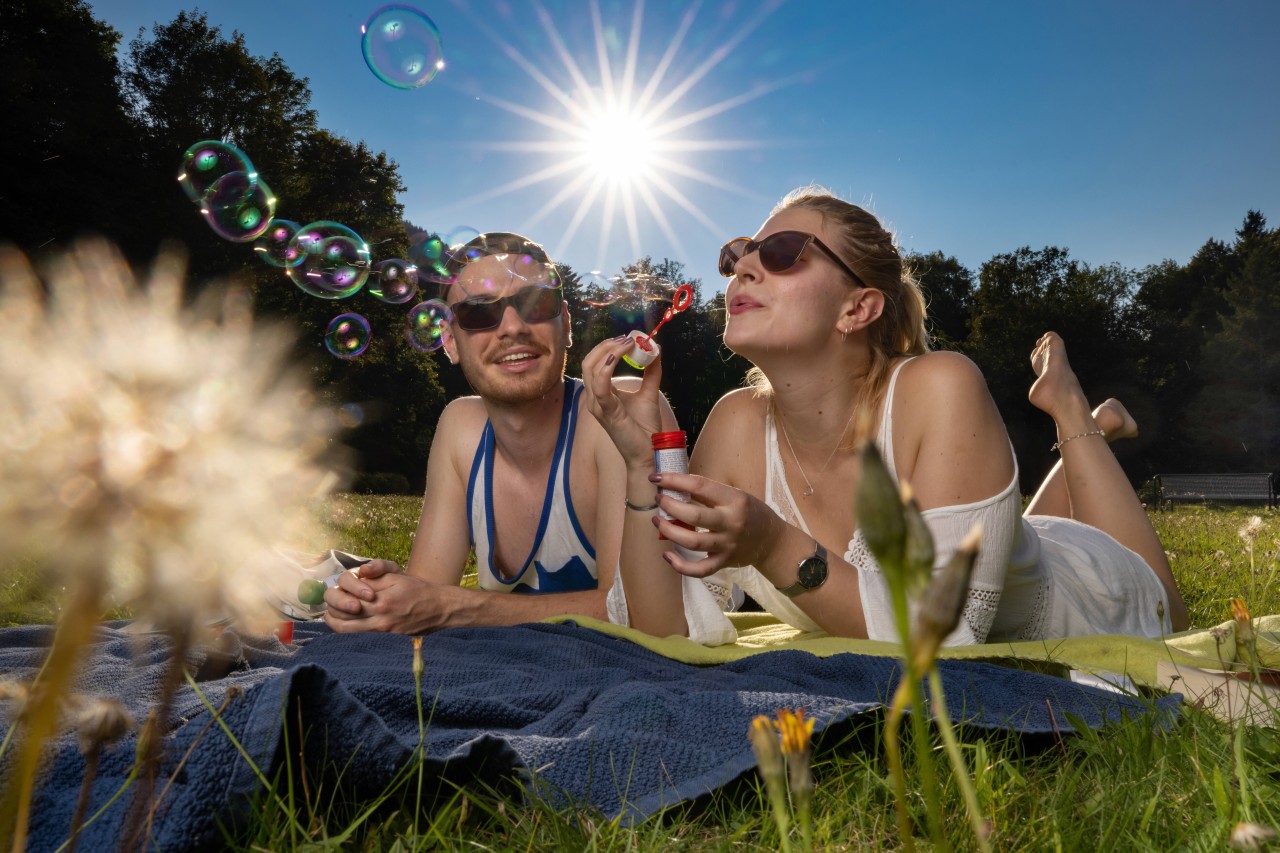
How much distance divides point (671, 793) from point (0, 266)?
57.2 feet

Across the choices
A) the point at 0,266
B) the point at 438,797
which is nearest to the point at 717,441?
the point at 438,797

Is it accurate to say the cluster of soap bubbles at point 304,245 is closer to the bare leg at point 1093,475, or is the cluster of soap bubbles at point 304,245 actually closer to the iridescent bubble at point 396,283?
the iridescent bubble at point 396,283

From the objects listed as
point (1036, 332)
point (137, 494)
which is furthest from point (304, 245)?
point (1036, 332)

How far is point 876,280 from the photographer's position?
3.21 metres

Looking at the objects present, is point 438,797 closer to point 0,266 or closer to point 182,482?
point 182,482

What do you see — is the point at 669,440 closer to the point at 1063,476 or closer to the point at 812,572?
the point at 812,572

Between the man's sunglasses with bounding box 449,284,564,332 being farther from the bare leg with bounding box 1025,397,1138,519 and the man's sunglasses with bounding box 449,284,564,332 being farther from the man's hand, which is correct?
the bare leg with bounding box 1025,397,1138,519

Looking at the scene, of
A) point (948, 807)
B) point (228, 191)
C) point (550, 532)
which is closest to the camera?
point (948, 807)

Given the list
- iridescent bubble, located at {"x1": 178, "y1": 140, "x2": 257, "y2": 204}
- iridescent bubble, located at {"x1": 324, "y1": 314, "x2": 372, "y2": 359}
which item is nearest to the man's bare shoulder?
iridescent bubble, located at {"x1": 324, "y1": 314, "x2": 372, "y2": 359}

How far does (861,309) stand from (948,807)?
1.95 metres

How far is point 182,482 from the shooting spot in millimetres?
367

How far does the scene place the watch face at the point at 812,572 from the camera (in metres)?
2.64

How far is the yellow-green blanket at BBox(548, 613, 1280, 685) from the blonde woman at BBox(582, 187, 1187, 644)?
0.44 ft

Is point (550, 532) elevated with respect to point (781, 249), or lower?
lower
